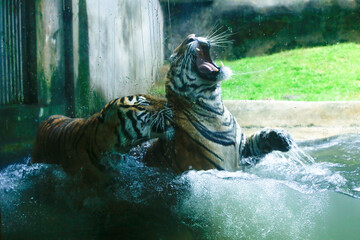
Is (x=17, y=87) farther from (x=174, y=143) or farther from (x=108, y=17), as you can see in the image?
(x=174, y=143)

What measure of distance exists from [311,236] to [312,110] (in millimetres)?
2338

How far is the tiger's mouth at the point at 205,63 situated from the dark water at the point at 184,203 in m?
0.62

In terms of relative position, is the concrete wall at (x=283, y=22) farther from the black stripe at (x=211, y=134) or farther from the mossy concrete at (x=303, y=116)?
the black stripe at (x=211, y=134)

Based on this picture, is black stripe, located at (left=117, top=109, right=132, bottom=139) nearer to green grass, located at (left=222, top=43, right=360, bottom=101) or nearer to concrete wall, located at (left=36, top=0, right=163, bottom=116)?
concrete wall, located at (left=36, top=0, right=163, bottom=116)

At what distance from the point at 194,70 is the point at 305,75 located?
3.68 meters

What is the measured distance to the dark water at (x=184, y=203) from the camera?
2.02 m

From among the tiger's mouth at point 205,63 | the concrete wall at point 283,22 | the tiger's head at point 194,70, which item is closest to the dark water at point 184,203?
the tiger's head at point 194,70

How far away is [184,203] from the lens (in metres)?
2.25

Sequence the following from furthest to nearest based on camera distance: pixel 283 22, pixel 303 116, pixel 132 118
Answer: pixel 283 22, pixel 303 116, pixel 132 118

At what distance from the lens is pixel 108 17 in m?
2.57

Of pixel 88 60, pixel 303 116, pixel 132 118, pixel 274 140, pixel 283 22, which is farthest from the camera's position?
pixel 283 22

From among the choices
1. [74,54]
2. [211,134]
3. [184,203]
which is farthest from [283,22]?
[184,203]

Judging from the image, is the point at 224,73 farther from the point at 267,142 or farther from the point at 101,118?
the point at 101,118

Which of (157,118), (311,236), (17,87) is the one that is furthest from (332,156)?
(17,87)
